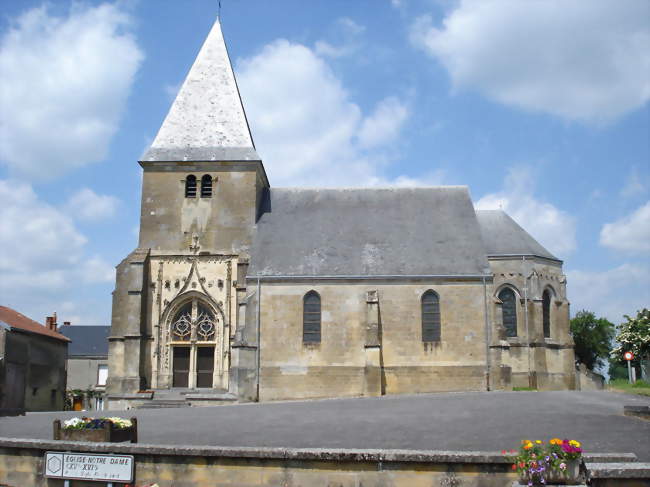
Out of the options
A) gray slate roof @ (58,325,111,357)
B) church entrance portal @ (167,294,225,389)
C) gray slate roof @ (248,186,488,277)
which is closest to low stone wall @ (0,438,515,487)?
church entrance portal @ (167,294,225,389)

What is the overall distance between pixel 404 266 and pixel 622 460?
65.1ft

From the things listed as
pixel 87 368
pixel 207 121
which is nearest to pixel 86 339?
pixel 87 368

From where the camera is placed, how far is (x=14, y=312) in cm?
3362

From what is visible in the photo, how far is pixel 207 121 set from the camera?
1214 inches

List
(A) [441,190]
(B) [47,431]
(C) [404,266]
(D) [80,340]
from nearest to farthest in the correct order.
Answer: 1. (B) [47,431]
2. (C) [404,266]
3. (A) [441,190]
4. (D) [80,340]

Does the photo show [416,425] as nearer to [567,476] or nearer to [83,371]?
[567,476]

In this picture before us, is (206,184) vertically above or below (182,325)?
above

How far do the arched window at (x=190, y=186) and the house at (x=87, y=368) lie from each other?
22898mm

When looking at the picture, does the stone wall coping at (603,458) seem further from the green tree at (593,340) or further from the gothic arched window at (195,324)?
the green tree at (593,340)

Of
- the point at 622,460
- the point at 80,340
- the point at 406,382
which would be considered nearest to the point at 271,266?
the point at 406,382

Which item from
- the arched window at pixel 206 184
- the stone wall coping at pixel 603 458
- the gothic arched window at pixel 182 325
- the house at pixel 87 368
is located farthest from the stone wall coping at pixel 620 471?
the house at pixel 87 368

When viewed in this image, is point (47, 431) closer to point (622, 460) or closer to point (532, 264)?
point (622, 460)

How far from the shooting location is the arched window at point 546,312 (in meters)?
29.5

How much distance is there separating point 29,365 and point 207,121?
14123mm
